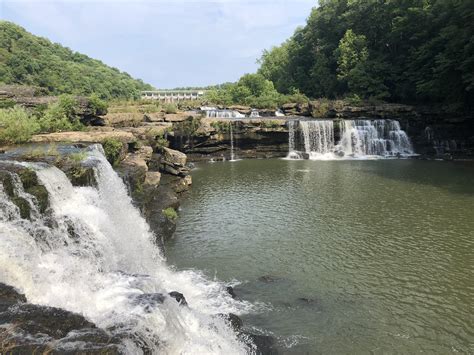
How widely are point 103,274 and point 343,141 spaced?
2634cm

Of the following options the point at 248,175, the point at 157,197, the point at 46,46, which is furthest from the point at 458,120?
the point at 46,46

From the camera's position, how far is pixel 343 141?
31.6 meters

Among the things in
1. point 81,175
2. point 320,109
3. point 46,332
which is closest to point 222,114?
point 320,109

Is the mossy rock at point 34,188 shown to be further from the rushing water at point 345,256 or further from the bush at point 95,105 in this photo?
the bush at point 95,105

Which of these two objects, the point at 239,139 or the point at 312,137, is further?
the point at 312,137

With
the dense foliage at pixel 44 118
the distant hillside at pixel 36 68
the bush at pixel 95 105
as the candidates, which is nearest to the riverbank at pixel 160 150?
the dense foliage at pixel 44 118

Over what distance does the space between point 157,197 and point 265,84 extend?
42039 millimetres

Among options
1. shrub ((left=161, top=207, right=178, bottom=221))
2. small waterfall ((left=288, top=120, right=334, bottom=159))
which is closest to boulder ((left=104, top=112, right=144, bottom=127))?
shrub ((left=161, top=207, right=178, bottom=221))

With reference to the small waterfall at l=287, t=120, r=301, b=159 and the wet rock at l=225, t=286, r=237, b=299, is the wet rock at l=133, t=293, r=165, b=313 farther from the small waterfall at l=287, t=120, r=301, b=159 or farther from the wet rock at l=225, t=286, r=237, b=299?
the small waterfall at l=287, t=120, r=301, b=159

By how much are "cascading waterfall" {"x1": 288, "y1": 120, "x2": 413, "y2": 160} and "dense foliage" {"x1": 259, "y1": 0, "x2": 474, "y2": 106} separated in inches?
256

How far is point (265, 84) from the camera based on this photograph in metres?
55.2

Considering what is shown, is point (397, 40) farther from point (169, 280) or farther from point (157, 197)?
point (169, 280)

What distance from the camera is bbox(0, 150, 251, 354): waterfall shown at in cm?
621

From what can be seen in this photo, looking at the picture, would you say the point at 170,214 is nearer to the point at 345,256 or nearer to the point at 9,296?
the point at 345,256
